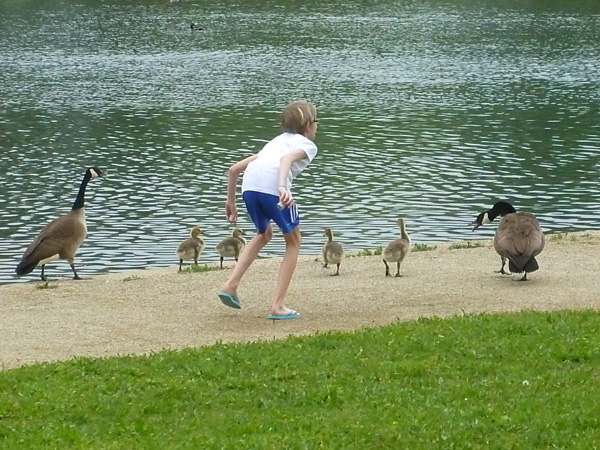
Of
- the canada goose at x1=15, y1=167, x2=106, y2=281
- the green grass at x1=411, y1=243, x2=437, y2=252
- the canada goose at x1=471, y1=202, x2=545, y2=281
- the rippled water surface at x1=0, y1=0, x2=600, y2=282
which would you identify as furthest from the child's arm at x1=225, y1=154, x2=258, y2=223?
the rippled water surface at x1=0, y1=0, x2=600, y2=282

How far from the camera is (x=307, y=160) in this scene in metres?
10.9

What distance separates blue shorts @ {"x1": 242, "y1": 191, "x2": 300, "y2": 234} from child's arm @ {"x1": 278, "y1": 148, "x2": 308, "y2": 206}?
Result: 0.40 meters

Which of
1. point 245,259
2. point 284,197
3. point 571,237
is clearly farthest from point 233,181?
point 571,237

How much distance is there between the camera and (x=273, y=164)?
1084cm

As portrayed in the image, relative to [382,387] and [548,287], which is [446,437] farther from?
[548,287]

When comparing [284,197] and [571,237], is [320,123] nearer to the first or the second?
[571,237]

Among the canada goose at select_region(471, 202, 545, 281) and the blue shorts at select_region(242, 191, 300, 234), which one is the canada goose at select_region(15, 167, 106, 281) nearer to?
the blue shorts at select_region(242, 191, 300, 234)

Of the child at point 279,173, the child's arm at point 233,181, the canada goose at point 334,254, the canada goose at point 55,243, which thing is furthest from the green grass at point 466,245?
the child's arm at point 233,181

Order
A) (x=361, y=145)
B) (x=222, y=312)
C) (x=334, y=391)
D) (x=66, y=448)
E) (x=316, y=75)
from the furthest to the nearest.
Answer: (x=316, y=75) < (x=361, y=145) < (x=222, y=312) < (x=334, y=391) < (x=66, y=448)

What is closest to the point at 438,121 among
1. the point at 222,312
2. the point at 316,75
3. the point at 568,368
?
the point at 316,75

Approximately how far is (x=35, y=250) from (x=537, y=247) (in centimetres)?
634

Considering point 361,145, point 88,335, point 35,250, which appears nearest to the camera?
point 88,335

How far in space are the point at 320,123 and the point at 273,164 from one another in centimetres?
2687

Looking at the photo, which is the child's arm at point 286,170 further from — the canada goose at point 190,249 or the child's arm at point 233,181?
the canada goose at point 190,249
